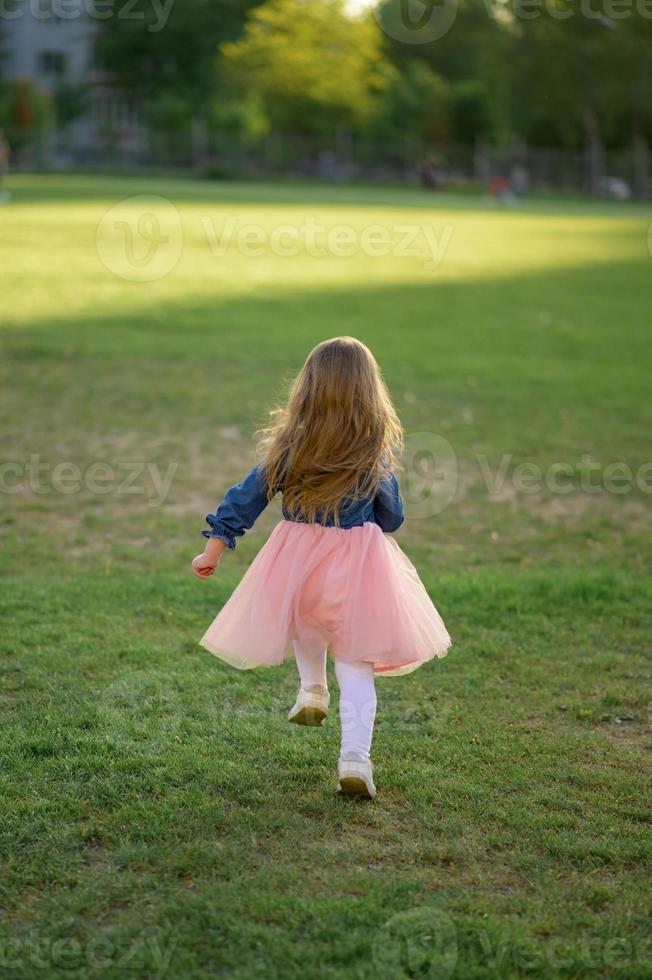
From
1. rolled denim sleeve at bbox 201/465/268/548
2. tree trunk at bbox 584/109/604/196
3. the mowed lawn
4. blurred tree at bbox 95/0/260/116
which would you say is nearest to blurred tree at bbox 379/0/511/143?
tree trunk at bbox 584/109/604/196

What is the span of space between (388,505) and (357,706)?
681mm

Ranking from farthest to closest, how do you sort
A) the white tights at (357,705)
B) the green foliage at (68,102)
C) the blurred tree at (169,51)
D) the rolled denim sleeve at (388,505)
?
the blurred tree at (169,51)
the green foliage at (68,102)
the rolled denim sleeve at (388,505)
the white tights at (357,705)

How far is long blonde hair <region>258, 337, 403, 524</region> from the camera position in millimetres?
3717

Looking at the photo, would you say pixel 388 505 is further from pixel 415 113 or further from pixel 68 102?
pixel 68 102

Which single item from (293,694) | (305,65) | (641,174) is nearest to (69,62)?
(305,65)

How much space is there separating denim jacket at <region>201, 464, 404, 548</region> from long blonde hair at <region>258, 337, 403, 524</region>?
0.12 ft

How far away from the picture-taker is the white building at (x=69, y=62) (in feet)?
218

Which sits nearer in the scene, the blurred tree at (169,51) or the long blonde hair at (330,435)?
the long blonde hair at (330,435)

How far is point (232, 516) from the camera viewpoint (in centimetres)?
369

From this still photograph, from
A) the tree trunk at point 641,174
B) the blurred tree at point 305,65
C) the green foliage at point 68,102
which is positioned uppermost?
the blurred tree at point 305,65

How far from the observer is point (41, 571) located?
19.8 ft

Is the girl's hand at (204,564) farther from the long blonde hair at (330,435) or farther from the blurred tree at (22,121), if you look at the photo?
the blurred tree at (22,121)

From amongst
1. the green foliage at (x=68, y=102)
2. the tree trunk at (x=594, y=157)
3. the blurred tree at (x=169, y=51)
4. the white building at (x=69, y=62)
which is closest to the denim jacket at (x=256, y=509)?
the tree trunk at (x=594, y=157)

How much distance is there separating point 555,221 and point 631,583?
2943cm
